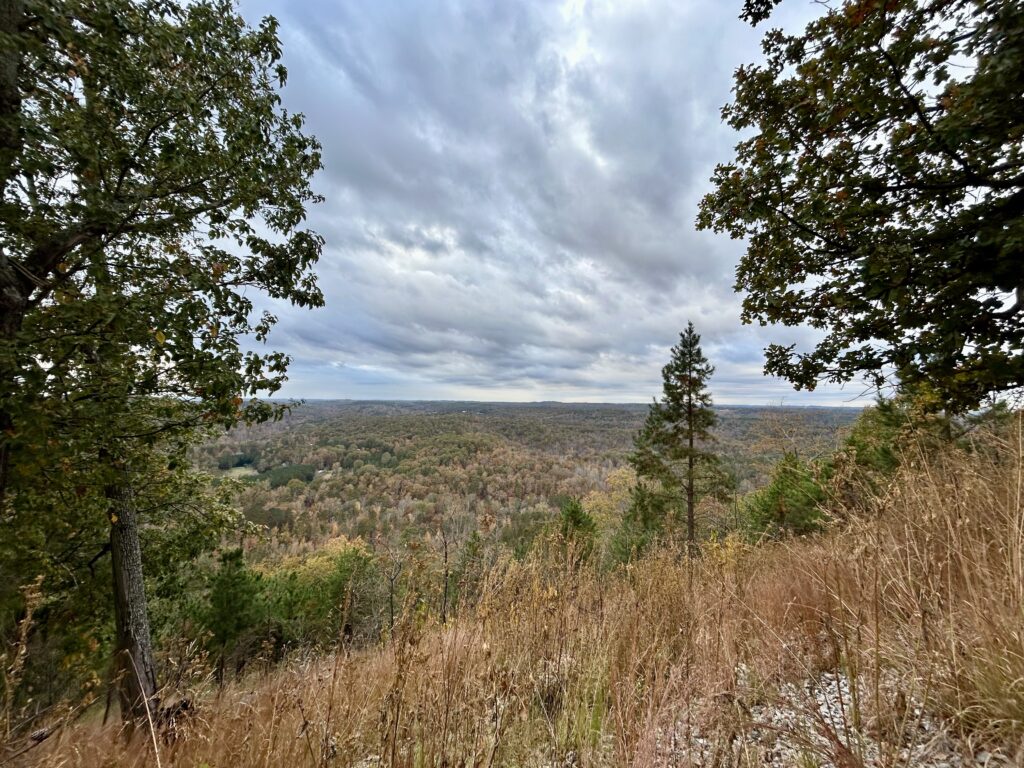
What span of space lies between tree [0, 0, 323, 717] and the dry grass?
1.85 m

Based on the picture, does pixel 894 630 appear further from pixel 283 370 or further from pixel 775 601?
pixel 283 370

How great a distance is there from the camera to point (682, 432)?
→ 1494 cm

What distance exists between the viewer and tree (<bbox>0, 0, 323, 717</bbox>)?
2957 mm

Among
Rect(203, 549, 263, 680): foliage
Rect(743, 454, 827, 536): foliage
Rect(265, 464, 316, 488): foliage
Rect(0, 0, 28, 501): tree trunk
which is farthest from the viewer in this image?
Rect(265, 464, 316, 488): foliage

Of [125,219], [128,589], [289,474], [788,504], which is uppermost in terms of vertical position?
[125,219]

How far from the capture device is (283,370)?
13.1 ft

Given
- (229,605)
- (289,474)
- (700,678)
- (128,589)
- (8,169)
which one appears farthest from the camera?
(289,474)

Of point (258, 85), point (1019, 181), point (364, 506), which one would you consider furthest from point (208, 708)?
point (364, 506)

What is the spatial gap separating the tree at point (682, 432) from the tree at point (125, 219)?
46.0 ft

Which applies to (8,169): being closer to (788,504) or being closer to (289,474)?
(788,504)

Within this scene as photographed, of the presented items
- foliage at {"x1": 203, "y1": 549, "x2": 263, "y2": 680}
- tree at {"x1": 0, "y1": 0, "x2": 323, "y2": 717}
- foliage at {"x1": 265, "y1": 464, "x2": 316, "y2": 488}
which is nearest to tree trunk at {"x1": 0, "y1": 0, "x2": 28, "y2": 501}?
tree at {"x1": 0, "y1": 0, "x2": 323, "y2": 717}

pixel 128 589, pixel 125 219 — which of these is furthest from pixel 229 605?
pixel 125 219

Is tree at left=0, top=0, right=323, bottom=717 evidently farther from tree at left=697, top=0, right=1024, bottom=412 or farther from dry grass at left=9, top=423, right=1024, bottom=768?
tree at left=697, top=0, right=1024, bottom=412

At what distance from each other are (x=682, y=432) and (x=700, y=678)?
553 inches
